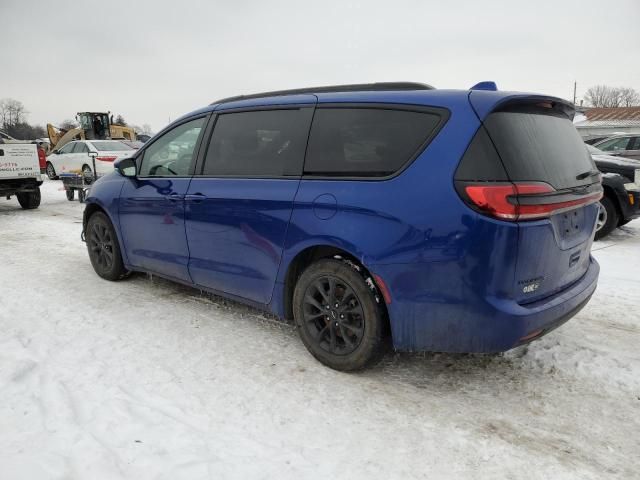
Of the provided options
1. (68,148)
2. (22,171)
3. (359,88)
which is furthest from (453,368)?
(68,148)

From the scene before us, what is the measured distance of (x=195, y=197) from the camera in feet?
12.4

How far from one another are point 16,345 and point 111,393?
1.14 metres

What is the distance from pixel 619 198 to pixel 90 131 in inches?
1118

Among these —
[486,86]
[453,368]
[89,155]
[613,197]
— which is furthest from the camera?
[89,155]

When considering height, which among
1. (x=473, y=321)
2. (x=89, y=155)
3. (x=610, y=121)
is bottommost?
(x=473, y=321)

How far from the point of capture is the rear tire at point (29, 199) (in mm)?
11070

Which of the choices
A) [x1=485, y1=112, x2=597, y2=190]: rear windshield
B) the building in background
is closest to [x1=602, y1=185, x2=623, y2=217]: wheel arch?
[x1=485, y1=112, x2=597, y2=190]: rear windshield

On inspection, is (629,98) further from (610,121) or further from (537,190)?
(537,190)

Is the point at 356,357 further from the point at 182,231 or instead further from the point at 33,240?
the point at 33,240

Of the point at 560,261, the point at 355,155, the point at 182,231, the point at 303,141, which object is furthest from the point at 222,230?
the point at 560,261

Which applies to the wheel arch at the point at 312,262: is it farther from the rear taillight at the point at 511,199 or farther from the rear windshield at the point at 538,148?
the rear windshield at the point at 538,148

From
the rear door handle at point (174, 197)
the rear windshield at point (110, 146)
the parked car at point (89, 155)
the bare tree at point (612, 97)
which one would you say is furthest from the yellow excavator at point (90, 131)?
the bare tree at point (612, 97)

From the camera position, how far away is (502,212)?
238cm

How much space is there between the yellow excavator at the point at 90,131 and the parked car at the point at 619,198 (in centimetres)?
2756
